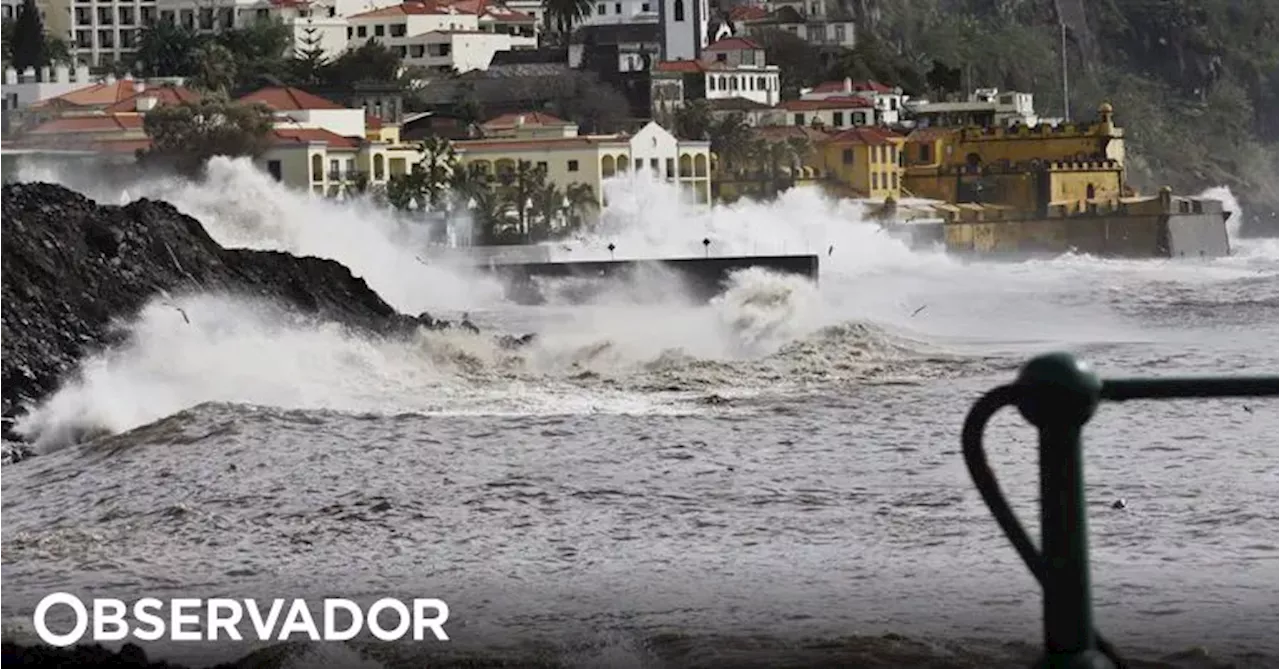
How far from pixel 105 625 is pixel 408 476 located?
6.17m

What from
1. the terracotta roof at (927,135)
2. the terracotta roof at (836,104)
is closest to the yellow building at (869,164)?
the terracotta roof at (927,135)

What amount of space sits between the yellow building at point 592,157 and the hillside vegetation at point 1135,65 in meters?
23.5

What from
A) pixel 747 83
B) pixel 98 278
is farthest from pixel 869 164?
pixel 98 278

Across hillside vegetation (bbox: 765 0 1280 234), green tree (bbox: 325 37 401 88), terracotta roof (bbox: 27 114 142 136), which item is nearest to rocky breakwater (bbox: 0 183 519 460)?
terracotta roof (bbox: 27 114 142 136)

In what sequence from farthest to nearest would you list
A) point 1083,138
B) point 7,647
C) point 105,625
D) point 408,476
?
point 1083,138
point 408,476
point 105,625
point 7,647

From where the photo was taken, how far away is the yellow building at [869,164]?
267 ft

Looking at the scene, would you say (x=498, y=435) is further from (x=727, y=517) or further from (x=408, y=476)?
(x=727, y=517)

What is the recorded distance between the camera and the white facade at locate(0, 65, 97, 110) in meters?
85.1

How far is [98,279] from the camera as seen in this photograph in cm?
2562

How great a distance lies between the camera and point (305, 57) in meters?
96.3

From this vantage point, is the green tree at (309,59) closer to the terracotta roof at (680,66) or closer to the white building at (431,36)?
the white building at (431,36)

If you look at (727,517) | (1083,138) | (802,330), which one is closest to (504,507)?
(727,517)

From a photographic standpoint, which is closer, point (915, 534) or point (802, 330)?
point (915, 534)

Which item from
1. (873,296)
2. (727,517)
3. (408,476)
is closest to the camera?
(727,517)
